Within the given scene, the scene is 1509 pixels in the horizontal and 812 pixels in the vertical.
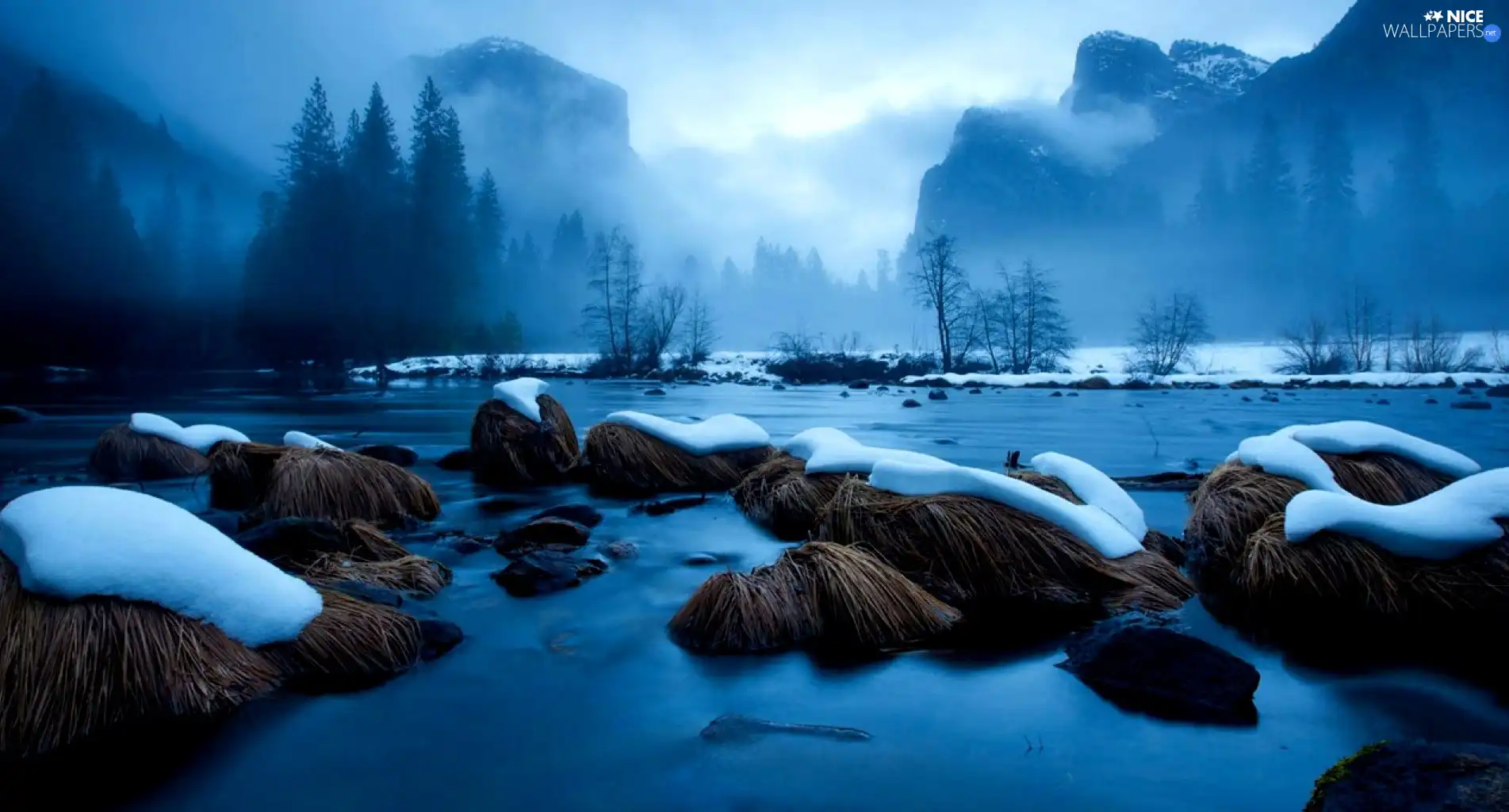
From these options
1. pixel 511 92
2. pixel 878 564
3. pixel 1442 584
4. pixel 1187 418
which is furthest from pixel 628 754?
pixel 511 92

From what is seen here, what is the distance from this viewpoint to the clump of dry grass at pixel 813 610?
14.7 feet

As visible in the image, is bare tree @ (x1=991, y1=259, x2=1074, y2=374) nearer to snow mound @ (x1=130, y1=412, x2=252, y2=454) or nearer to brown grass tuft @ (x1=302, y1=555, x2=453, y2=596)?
snow mound @ (x1=130, y1=412, x2=252, y2=454)

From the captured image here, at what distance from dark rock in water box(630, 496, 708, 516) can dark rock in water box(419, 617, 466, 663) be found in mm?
4086

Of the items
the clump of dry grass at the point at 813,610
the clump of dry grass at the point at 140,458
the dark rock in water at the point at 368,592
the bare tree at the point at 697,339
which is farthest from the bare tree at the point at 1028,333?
the dark rock in water at the point at 368,592

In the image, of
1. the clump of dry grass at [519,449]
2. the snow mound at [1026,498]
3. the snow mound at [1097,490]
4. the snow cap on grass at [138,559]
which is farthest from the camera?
the clump of dry grass at [519,449]

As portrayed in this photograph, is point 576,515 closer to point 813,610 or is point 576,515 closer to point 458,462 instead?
point 813,610

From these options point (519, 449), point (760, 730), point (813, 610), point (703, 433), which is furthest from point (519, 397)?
point (760, 730)

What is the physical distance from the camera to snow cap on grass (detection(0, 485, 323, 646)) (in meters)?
3.29

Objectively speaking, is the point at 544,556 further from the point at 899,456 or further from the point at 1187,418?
the point at 1187,418

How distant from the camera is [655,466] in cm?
1051

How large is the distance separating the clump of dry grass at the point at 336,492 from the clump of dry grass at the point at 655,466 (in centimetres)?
261

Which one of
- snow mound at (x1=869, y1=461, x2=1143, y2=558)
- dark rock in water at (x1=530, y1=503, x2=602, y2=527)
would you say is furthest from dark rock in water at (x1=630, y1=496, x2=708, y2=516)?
snow mound at (x1=869, y1=461, x2=1143, y2=558)

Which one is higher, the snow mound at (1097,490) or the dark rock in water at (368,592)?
the snow mound at (1097,490)

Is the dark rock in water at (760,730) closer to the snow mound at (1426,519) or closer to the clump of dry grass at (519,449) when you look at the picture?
the snow mound at (1426,519)
